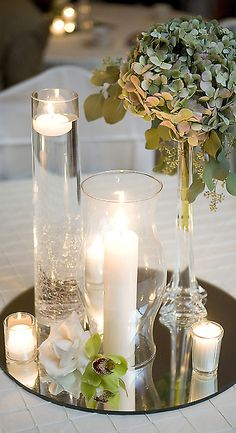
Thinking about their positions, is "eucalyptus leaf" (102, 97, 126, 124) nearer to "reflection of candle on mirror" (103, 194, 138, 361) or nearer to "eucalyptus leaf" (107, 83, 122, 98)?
"eucalyptus leaf" (107, 83, 122, 98)

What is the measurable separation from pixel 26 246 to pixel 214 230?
1.22ft

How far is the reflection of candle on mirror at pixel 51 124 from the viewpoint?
110 cm

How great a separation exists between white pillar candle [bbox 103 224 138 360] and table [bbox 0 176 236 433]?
119mm

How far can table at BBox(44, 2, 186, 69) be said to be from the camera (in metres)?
3.16

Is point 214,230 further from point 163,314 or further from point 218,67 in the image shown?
point 218,67

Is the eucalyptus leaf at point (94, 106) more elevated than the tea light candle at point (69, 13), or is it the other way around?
the eucalyptus leaf at point (94, 106)

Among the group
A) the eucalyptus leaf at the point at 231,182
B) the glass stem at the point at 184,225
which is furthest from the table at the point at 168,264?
the eucalyptus leaf at the point at 231,182

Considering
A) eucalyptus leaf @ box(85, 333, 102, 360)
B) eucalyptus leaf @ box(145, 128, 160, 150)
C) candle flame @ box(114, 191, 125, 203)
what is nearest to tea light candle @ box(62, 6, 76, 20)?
eucalyptus leaf @ box(145, 128, 160, 150)

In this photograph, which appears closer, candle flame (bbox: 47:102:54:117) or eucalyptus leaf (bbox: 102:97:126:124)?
candle flame (bbox: 47:102:54:117)

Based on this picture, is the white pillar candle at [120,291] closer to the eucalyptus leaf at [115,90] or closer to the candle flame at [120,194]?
the candle flame at [120,194]

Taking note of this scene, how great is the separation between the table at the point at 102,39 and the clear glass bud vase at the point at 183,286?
1.92 meters

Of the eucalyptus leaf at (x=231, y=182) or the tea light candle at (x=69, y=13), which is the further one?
the tea light candle at (x=69, y=13)

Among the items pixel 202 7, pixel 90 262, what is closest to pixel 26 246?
pixel 90 262

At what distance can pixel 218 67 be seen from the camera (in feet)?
3.34
